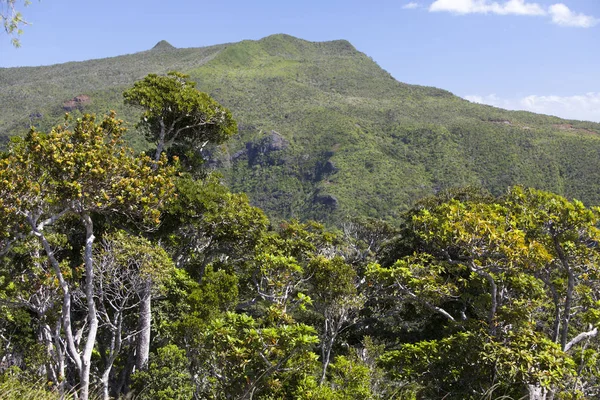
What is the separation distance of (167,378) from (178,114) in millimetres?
7373

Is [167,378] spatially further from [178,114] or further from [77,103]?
[77,103]

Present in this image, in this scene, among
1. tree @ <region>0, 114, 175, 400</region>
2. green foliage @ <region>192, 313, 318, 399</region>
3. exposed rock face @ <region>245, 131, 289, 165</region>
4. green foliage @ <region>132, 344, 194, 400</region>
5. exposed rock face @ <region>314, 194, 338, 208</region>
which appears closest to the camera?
green foliage @ <region>192, 313, 318, 399</region>

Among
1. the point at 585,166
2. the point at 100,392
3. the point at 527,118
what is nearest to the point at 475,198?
the point at 100,392

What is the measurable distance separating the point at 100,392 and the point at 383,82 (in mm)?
157990

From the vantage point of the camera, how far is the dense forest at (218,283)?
21.9ft

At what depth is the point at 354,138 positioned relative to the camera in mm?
110000

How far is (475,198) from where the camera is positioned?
18.3 metres

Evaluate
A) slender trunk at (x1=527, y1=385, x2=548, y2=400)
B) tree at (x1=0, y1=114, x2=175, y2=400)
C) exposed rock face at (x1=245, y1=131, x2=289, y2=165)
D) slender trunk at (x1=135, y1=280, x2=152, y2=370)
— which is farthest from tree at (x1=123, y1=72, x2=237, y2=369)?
exposed rock face at (x1=245, y1=131, x2=289, y2=165)

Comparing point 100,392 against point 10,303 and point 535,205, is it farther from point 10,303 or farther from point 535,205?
point 535,205

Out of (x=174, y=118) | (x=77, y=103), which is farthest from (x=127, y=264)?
(x=77, y=103)

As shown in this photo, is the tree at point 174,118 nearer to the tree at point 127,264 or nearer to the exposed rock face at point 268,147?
the tree at point 127,264

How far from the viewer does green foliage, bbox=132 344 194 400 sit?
976 centimetres

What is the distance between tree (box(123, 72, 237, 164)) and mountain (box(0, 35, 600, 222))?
56379 mm

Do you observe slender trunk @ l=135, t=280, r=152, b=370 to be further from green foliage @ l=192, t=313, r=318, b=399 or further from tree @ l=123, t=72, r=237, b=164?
green foliage @ l=192, t=313, r=318, b=399
